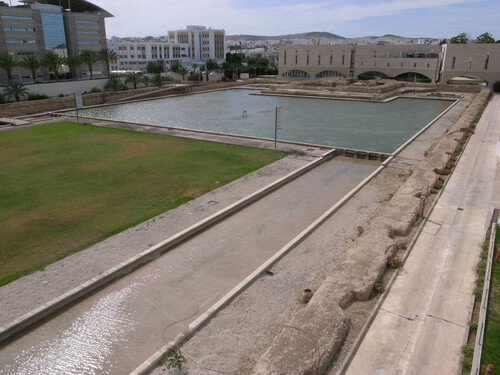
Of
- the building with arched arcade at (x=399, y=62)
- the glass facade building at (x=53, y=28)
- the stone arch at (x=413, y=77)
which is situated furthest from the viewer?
the stone arch at (x=413, y=77)

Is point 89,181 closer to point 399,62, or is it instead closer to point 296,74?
point 399,62

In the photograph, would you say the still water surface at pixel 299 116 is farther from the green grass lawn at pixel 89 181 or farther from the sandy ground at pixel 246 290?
the sandy ground at pixel 246 290

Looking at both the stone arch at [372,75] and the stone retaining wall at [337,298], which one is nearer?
the stone retaining wall at [337,298]

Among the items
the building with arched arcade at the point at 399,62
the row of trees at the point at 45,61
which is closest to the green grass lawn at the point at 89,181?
the row of trees at the point at 45,61

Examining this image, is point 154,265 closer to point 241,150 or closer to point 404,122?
point 241,150

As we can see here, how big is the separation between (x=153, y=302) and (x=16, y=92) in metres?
38.0

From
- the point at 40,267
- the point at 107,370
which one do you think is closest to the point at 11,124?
the point at 40,267

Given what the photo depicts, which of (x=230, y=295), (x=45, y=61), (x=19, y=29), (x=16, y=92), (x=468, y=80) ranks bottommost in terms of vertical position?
(x=230, y=295)

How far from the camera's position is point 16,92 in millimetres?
38500

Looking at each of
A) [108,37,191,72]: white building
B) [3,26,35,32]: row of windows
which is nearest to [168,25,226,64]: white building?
[108,37,191,72]: white building

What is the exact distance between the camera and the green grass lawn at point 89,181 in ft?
39.0

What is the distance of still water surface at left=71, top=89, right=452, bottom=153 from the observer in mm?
26844

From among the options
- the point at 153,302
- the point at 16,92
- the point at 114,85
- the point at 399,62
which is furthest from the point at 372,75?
the point at 153,302

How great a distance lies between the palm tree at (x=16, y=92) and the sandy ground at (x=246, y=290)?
32.7 m
